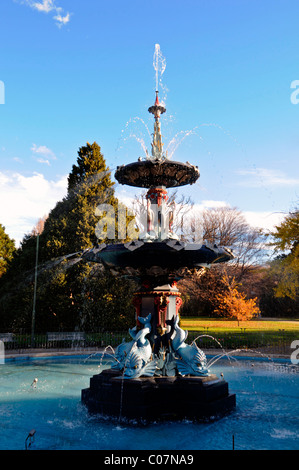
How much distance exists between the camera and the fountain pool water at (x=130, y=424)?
18.1ft

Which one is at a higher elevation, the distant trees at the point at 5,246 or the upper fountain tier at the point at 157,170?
the distant trees at the point at 5,246

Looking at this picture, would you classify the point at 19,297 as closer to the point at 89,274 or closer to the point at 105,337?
the point at 89,274

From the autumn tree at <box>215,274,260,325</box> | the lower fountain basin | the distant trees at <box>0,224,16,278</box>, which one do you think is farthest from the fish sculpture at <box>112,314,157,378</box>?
the distant trees at <box>0,224,16,278</box>

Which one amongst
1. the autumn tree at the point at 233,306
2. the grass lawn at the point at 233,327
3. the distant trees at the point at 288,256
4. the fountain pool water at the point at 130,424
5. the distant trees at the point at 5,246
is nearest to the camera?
the fountain pool water at the point at 130,424

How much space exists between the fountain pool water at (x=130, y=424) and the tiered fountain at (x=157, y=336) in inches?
13.9

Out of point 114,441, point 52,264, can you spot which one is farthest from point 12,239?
point 114,441

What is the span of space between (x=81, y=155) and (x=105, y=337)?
1636 cm

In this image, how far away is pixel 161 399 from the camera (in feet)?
24.1

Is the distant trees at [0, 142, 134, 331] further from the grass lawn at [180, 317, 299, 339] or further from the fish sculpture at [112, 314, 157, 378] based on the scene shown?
the fish sculpture at [112, 314, 157, 378]

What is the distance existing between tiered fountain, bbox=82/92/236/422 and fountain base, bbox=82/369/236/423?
2 cm

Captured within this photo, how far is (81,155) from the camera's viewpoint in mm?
30844

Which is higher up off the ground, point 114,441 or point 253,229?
point 253,229

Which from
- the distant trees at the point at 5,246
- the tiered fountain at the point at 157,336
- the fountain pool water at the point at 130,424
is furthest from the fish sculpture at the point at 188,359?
the distant trees at the point at 5,246

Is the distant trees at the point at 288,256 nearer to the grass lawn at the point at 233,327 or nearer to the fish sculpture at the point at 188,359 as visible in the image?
the grass lawn at the point at 233,327
